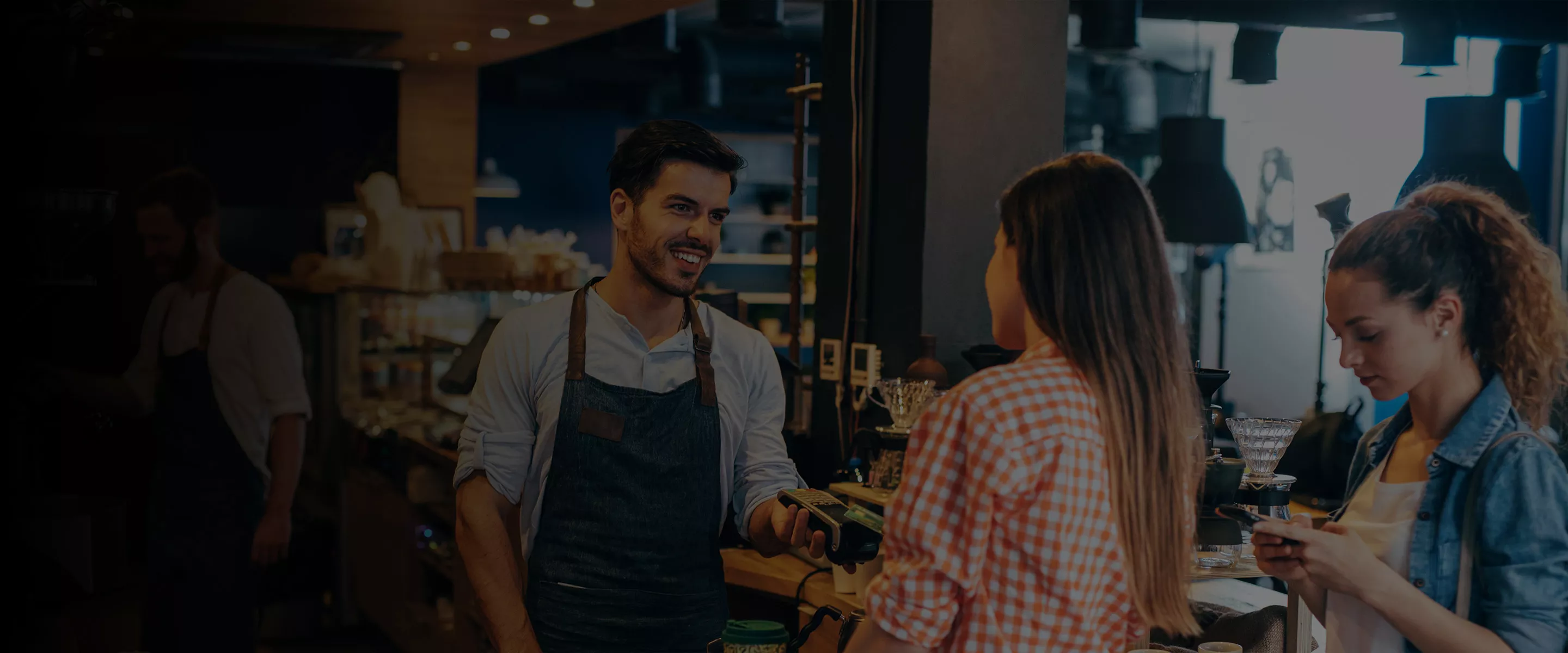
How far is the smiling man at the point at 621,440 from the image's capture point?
216 cm

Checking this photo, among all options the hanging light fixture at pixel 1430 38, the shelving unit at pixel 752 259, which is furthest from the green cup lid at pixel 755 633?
the shelving unit at pixel 752 259

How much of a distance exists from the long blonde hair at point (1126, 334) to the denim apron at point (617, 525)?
101 centimetres

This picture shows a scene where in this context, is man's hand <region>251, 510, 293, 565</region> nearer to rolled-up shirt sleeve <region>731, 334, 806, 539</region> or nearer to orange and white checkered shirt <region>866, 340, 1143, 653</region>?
rolled-up shirt sleeve <region>731, 334, 806, 539</region>

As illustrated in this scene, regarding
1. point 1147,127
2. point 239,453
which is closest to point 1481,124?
point 1147,127

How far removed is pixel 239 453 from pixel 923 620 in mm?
1738

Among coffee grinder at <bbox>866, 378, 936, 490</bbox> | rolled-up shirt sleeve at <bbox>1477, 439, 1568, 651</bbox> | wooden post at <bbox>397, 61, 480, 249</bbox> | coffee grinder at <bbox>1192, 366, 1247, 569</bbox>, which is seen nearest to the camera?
rolled-up shirt sleeve at <bbox>1477, 439, 1568, 651</bbox>

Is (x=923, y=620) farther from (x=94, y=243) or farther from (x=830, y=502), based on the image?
(x=94, y=243)

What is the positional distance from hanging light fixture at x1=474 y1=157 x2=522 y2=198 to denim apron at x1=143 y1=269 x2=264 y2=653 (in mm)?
7888

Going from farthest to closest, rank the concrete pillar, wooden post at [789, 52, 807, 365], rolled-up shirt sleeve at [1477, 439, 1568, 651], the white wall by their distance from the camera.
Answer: the white wall → wooden post at [789, 52, 807, 365] → the concrete pillar → rolled-up shirt sleeve at [1477, 439, 1568, 651]

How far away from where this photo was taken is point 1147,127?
9.29 meters

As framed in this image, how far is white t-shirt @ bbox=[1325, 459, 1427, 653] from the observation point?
5.66ft

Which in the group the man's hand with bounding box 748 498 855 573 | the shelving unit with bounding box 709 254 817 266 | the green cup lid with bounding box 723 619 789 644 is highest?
the shelving unit with bounding box 709 254 817 266

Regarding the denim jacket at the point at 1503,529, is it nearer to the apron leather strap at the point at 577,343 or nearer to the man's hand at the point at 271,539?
the apron leather strap at the point at 577,343

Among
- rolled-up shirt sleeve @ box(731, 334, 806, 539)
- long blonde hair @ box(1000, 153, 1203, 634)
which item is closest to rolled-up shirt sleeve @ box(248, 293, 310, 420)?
rolled-up shirt sleeve @ box(731, 334, 806, 539)
